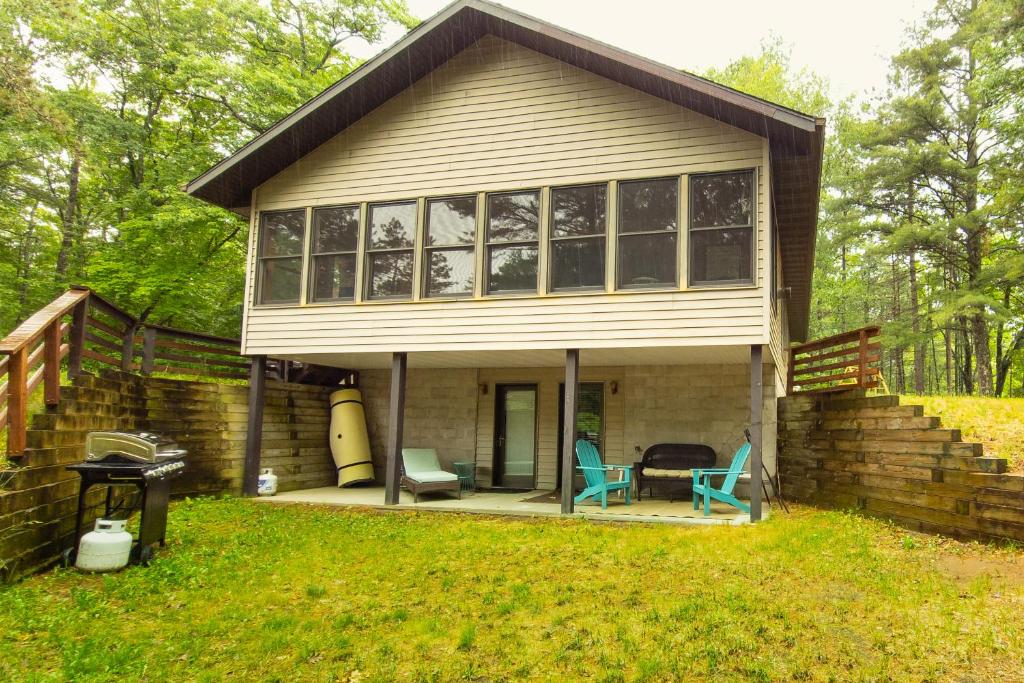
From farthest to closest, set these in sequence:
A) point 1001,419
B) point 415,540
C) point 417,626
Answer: point 1001,419, point 415,540, point 417,626

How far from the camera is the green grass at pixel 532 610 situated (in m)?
4.14

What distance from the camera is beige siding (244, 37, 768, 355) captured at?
8.87 m

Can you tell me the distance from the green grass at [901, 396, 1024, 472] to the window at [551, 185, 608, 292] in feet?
15.8

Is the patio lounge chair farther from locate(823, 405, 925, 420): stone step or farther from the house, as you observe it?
locate(823, 405, 925, 420): stone step

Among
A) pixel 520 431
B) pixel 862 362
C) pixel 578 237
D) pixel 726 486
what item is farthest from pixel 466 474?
pixel 862 362

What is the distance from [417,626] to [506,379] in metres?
8.10

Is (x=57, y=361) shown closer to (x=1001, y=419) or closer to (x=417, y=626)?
(x=417, y=626)

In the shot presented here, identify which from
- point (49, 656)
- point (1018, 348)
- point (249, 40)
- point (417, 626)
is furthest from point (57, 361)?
point (1018, 348)

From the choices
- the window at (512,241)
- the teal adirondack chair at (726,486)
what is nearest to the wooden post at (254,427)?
the window at (512,241)

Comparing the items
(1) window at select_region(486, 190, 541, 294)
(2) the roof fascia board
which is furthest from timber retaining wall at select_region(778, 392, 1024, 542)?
(2) the roof fascia board

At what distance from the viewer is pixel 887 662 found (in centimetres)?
408

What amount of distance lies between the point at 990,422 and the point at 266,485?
10685 millimetres

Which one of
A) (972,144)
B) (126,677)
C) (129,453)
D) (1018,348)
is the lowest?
(126,677)

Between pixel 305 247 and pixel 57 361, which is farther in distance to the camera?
pixel 305 247
